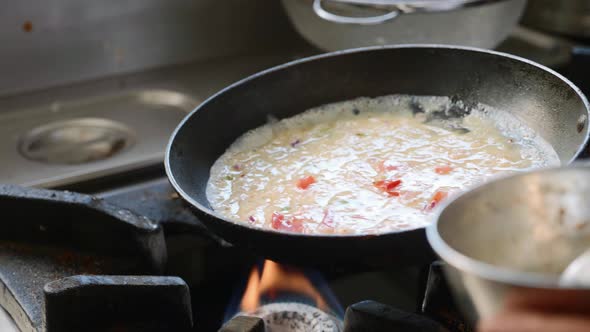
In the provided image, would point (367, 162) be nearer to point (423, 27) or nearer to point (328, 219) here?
point (328, 219)

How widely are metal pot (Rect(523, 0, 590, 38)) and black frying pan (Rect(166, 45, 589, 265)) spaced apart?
834 millimetres

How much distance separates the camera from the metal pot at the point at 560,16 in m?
1.94

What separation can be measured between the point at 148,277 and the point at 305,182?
0.28 m

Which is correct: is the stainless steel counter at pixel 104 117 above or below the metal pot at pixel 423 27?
below

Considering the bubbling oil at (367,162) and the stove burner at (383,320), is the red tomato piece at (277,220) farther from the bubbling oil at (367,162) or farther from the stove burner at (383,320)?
the stove burner at (383,320)

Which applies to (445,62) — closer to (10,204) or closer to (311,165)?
(311,165)

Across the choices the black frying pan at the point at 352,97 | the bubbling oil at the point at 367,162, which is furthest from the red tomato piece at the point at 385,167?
the black frying pan at the point at 352,97

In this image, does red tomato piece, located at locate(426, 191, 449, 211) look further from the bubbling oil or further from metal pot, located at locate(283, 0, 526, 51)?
metal pot, located at locate(283, 0, 526, 51)

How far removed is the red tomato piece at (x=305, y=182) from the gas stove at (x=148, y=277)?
14 cm

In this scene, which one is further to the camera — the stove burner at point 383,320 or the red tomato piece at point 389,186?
the red tomato piece at point 389,186

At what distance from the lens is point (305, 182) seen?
1.13m

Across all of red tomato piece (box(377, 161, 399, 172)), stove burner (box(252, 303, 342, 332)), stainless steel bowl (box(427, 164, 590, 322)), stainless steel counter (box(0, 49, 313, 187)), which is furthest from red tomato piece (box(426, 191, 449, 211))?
stainless steel counter (box(0, 49, 313, 187))

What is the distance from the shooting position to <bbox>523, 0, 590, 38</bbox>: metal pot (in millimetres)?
1940

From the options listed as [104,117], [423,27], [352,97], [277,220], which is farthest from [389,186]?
[104,117]
